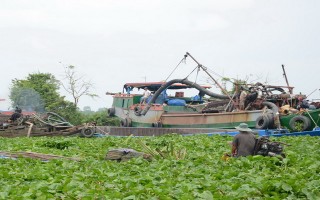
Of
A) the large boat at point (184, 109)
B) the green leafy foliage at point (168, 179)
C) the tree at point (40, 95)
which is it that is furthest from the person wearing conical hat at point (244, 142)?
the tree at point (40, 95)

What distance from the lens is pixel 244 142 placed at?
12.3m

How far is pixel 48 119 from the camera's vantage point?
87.4 ft

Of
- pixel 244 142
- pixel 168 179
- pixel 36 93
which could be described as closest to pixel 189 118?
pixel 244 142

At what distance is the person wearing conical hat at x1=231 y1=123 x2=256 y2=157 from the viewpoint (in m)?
12.2

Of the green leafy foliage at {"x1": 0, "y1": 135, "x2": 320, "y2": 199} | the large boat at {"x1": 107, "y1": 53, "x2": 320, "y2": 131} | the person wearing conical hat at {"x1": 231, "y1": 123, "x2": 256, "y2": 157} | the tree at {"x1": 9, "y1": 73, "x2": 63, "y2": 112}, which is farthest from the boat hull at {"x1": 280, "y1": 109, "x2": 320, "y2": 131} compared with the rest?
the tree at {"x1": 9, "y1": 73, "x2": 63, "y2": 112}

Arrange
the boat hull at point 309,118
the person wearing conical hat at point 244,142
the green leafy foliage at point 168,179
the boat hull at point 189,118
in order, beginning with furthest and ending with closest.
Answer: the boat hull at point 189,118 → the boat hull at point 309,118 → the person wearing conical hat at point 244,142 → the green leafy foliage at point 168,179

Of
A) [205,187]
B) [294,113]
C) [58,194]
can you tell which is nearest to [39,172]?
[58,194]

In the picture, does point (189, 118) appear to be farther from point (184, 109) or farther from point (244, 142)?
point (244, 142)

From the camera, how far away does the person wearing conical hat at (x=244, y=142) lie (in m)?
12.2

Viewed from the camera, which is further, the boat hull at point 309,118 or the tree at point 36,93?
the tree at point 36,93

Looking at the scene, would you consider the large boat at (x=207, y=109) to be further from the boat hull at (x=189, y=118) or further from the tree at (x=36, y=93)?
the tree at (x=36, y=93)

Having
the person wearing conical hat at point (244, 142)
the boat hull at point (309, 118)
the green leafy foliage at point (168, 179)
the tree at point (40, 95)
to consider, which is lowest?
the green leafy foliage at point (168, 179)

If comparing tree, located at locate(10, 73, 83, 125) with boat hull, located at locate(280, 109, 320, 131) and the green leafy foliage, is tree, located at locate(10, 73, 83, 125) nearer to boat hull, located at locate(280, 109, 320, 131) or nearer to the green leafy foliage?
→ boat hull, located at locate(280, 109, 320, 131)

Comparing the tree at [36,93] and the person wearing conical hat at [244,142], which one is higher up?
the tree at [36,93]
